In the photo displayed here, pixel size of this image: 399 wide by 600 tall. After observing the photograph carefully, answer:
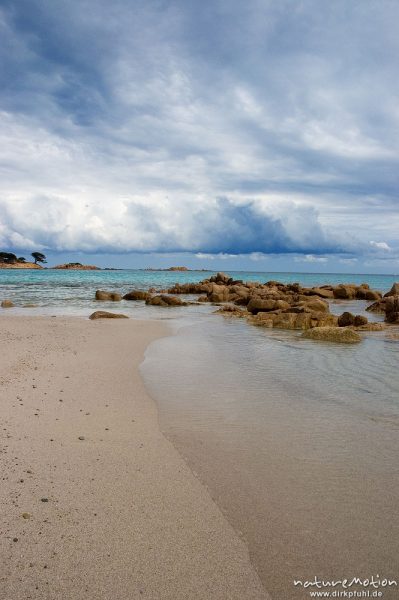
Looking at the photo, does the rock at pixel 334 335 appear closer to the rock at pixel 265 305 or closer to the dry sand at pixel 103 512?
the rock at pixel 265 305

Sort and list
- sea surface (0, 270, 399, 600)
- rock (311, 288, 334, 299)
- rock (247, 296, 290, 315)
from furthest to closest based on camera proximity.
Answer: rock (311, 288, 334, 299), rock (247, 296, 290, 315), sea surface (0, 270, 399, 600)

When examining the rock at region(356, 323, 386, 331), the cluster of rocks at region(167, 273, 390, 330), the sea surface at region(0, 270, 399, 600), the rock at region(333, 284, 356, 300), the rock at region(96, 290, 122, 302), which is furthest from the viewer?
the rock at region(333, 284, 356, 300)

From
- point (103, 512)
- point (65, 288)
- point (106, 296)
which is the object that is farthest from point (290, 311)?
point (65, 288)

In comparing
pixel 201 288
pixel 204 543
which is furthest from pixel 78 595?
pixel 201 288

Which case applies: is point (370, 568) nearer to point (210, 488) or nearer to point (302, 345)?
point (210, 488)

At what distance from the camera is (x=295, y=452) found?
206 inches

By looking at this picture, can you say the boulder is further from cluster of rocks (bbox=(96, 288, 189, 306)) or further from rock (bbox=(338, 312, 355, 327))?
rock (bbox=(338, 312, 355, 327))

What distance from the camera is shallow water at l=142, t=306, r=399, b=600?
3.35 meters

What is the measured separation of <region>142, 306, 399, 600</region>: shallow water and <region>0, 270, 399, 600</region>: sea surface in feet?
0.04

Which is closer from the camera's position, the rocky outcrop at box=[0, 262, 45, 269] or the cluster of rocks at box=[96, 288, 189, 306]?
the cluster of rocks at box=[96, 288, 189, 306]

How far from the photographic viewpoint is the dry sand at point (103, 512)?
290cm

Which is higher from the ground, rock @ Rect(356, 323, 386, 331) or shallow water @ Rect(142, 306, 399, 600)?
shallow water @ Rect(142, 306, 399, 600)

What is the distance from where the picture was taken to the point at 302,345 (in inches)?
554

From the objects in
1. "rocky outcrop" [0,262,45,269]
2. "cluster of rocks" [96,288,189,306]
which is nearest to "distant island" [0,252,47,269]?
"rocky outcrop" [0,262,45,269]
